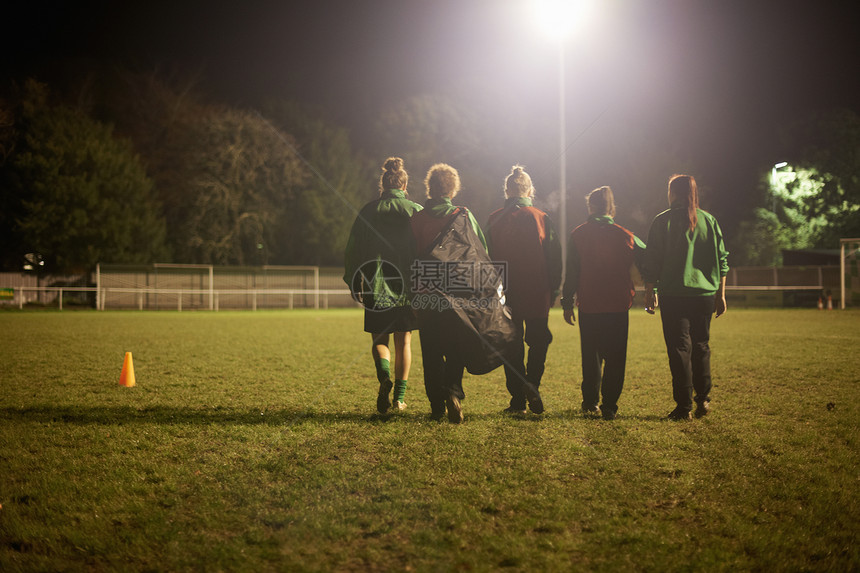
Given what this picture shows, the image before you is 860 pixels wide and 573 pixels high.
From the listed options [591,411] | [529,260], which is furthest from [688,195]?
[591,411]

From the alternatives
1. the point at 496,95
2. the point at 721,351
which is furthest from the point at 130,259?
the point at 721,351

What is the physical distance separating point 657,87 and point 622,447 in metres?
37.2

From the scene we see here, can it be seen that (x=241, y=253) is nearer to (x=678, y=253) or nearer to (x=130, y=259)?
(x=130, y=259)

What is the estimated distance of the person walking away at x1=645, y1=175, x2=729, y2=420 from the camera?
470 centimetres

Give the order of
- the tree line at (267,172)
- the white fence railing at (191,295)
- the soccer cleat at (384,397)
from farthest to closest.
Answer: the tree line at (267,172) → the white fence railing at (191,295) → the soccer cleat at (384,397)

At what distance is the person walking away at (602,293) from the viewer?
15.3 feet

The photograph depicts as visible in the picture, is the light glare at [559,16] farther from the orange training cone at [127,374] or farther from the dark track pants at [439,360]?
the dark track pants at [439,360]

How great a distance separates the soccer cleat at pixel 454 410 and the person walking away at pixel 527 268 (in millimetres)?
483

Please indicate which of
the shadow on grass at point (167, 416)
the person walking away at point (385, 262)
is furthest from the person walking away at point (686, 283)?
the shadow on grass at point (167, 416)

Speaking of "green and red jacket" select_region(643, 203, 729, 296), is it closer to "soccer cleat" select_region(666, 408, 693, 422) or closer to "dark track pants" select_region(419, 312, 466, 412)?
"soccer cleat" select_region(666, 408, 693, 422)

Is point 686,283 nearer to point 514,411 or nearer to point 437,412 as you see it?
point 514,411

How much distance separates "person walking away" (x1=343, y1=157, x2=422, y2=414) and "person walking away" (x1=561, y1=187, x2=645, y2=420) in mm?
1283

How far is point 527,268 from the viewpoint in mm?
4668

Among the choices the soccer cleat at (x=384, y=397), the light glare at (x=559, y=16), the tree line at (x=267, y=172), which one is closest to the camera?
the soccer cleat at (x=384, y=397)
